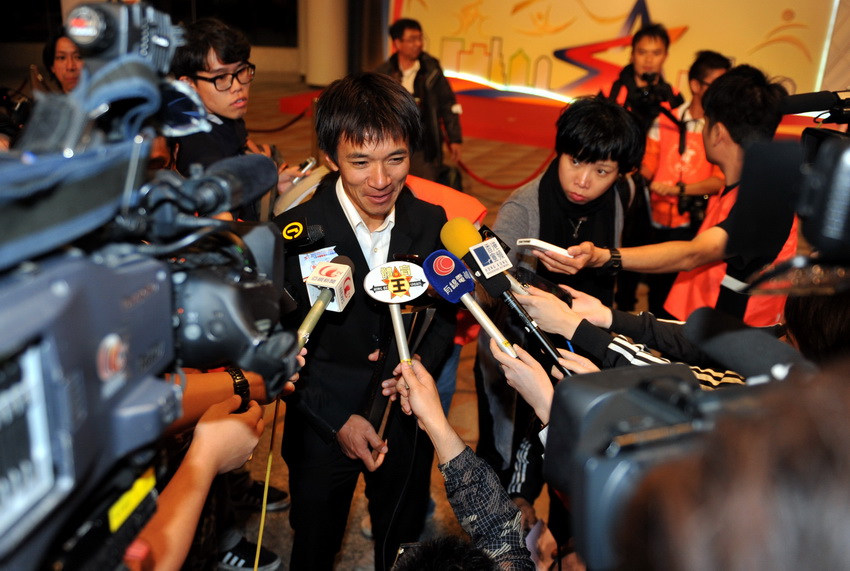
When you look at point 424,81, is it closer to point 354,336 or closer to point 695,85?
point 695,85

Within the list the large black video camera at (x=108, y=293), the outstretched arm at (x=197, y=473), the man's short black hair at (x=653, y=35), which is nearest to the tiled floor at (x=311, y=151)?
the outstretched arm at (x=197, y=473)

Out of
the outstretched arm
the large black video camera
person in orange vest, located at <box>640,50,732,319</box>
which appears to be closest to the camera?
the large black video camera

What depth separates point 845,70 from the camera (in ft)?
19.6

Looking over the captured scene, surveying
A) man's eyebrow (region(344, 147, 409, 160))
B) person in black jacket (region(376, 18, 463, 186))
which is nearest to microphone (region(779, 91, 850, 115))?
man's eyebrow (region(344, 147, 409, 160))

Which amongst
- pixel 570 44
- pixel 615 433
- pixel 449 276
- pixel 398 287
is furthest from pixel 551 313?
pixel 570 44

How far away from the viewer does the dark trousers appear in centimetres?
173

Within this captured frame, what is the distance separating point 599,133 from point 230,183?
1431 millimetres

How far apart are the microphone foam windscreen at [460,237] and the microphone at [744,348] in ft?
2.26

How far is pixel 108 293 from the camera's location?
0.65m

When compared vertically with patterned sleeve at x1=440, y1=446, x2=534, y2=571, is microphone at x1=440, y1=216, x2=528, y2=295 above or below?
above

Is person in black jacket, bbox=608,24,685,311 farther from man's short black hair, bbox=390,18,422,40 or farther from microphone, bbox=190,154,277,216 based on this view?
microphone, bbox=190,154,277,216

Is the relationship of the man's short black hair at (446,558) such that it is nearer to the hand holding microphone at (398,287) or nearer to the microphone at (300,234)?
the hand holding microphone at (398,287)

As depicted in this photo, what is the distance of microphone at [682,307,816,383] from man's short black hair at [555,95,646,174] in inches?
44.2

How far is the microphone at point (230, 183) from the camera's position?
810mm
